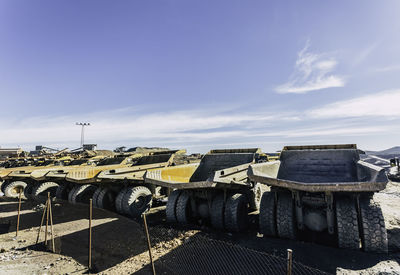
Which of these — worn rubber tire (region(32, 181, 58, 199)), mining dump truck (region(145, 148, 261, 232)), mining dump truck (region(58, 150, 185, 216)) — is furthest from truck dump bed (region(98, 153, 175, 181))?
worn rubber tire (region(32, 181, 58, 199))

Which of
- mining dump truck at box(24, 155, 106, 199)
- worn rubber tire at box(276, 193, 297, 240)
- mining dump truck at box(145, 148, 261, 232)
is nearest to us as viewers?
worn rubber tire at box(276, 193, 297, 240)

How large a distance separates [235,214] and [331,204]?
6.25ft

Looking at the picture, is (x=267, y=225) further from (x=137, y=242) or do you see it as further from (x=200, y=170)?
(x=200, y=170)

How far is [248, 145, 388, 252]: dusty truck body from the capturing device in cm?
327

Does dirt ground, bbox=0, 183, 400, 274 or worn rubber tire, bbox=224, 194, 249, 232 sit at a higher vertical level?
worn rubber tire, bbox=224, 194, 249, 232

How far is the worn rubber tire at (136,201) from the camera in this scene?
21.2ft

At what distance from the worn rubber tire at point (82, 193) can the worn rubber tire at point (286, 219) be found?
7.24 m

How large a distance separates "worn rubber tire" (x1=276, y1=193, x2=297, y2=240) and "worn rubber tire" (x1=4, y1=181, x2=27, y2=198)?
1255 centimetres

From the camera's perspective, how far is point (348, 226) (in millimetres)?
3422

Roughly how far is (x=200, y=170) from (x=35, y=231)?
4.88 metres

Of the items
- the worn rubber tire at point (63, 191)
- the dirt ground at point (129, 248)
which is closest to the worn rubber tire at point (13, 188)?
the worn rubber tire at point (63, 191)

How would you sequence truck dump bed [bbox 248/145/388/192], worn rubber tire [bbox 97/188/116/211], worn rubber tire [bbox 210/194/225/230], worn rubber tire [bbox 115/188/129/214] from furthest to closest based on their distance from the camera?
worn rubber tire [bbox 97/188/116/211] < worn rubber tire [bbox 115/188/129/214] < truck dump bed [bbox 248/145/388/192] < worn rubber tire [bbox 210/194/225/230]

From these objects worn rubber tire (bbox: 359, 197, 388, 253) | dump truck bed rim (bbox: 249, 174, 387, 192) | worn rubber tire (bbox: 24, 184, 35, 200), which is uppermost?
dump truck bed rim (bbox: 249, 174, 387, 192)

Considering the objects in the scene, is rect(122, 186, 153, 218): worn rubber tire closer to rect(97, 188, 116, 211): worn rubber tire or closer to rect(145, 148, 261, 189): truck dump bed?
rect(97, 188, 116, 211): worn rubber tire
